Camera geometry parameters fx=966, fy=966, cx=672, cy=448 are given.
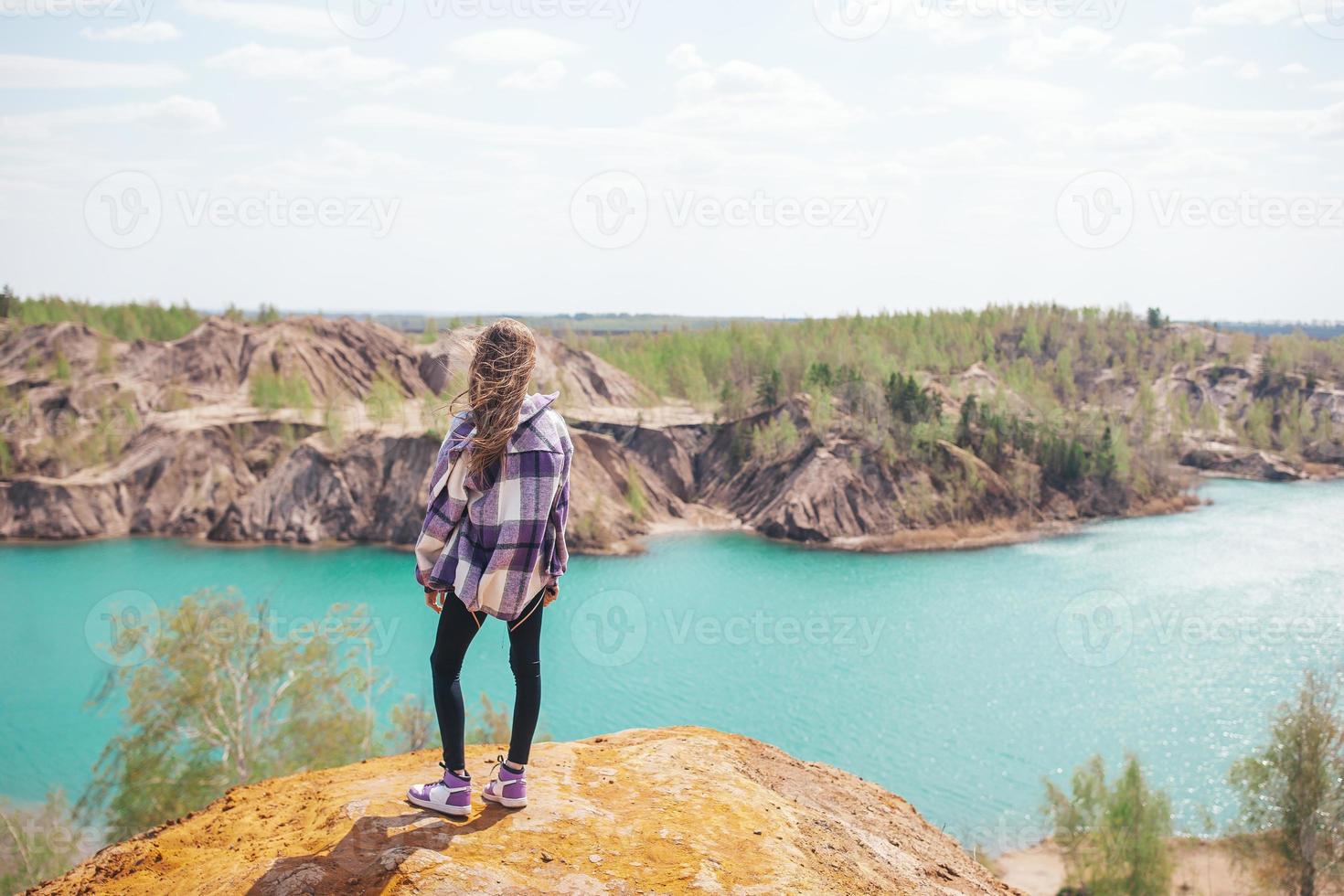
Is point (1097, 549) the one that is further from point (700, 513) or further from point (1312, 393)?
point (1312, 393)

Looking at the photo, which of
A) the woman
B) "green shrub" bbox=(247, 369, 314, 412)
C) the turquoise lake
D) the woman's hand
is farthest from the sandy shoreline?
"green shrub" bbox=(247, 369, 314, 412)

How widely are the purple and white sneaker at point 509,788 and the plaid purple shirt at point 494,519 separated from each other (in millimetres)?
900

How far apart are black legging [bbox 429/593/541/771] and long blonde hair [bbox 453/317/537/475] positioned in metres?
0.78

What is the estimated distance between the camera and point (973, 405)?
59312 mm

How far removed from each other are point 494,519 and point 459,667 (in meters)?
0.78

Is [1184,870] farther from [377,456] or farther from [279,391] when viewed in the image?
[279,391]

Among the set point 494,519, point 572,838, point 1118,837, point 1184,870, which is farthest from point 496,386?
point 1184,870

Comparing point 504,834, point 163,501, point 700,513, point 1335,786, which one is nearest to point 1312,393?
point 700,513

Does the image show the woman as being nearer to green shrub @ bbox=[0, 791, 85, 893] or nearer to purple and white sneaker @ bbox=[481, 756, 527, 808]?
purple and white sneaker @ bbox=[481, 756, 527, 808]

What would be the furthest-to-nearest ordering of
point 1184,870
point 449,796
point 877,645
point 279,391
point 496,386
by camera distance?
point 279,391, point 877,645, point 1184,870, point 449,796, point 496,386

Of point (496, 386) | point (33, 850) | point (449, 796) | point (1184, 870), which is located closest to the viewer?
point (496, 386)

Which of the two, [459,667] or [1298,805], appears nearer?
[459,667]

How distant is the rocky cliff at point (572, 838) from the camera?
14.8 ft

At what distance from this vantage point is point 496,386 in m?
4.75
